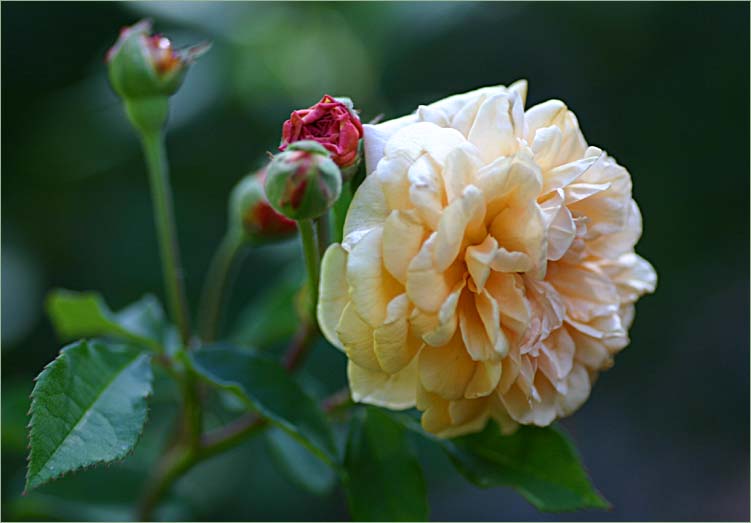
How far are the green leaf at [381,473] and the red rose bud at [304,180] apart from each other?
307 mm

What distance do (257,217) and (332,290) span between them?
306 mm

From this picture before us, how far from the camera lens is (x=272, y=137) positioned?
1.68m

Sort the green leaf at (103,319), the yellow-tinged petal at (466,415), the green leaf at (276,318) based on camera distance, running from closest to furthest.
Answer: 1. the yellow-tinged petal at (466,415)
2. the green leaf at (103,319)
3. the green leaf at (276,318)

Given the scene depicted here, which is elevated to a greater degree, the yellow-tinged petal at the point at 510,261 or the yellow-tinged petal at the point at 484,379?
the yellow-tinged petal at the point at 510,261

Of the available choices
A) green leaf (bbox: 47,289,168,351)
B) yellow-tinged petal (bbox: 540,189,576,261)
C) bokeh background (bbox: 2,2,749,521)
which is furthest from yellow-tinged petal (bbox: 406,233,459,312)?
bokeh background (bbox: 2,2,749,521)

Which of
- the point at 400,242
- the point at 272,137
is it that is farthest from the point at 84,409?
the point at 272,137

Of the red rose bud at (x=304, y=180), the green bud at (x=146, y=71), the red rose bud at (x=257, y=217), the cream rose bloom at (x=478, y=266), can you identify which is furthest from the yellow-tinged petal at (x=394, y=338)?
the green bud at (x=146, y=71)

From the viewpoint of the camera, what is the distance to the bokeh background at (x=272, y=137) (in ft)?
5.19

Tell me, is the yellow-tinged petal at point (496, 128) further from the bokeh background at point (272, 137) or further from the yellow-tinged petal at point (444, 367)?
the bokeh background at point (272, 137)

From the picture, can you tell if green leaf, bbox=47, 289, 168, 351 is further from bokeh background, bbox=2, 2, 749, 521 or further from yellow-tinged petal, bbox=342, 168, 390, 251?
yellow-tinged petal, bbox=342, 168, 390, 251

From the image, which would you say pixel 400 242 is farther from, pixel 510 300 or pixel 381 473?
pixel 381 473

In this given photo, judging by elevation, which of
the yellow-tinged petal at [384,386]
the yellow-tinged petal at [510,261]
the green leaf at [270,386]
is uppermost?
the yellow-tinged petal at [510,261]

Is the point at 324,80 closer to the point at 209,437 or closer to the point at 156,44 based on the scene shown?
the point at 156,44

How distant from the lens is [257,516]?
1.66m
